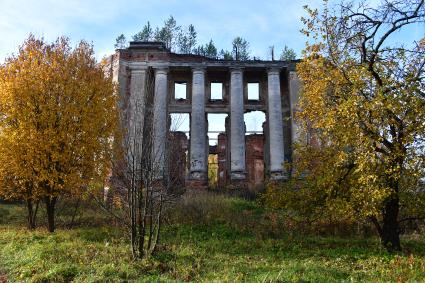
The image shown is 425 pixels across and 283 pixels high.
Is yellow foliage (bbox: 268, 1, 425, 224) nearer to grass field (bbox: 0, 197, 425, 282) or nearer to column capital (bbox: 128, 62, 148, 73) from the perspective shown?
grass field (bbox: 0, 197, 425, 282)

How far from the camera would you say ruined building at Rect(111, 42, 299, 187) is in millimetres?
23645

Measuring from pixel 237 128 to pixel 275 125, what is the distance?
2.27 m

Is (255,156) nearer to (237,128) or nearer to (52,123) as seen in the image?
(237,128)

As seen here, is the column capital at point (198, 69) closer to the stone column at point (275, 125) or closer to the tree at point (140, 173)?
the stone column at point (275, 125)

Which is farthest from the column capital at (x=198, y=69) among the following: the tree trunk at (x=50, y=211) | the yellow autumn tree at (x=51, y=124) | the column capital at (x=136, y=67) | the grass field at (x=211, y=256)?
the tree trunk at (x=50, y=211)

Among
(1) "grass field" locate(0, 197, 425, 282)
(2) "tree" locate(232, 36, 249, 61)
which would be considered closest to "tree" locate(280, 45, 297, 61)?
(2) "tree" locate(232, 36, 249, 61)

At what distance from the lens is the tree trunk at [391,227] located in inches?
404

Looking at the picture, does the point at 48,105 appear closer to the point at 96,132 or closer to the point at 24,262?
the point at 96,132

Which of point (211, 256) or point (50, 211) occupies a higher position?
point (50, 211)

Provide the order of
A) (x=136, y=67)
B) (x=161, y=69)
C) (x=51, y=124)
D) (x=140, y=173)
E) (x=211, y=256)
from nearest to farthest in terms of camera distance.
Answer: (x=140, y=173) < (x=211, y=256) < (x=51, y=124) < (x=136, y=67) < (x=161, y=69)

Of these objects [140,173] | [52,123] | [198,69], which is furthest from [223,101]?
[140,173]

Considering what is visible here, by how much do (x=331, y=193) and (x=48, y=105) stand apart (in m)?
8.70

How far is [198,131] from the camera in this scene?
2397 cm

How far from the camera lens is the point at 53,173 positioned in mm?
12422
